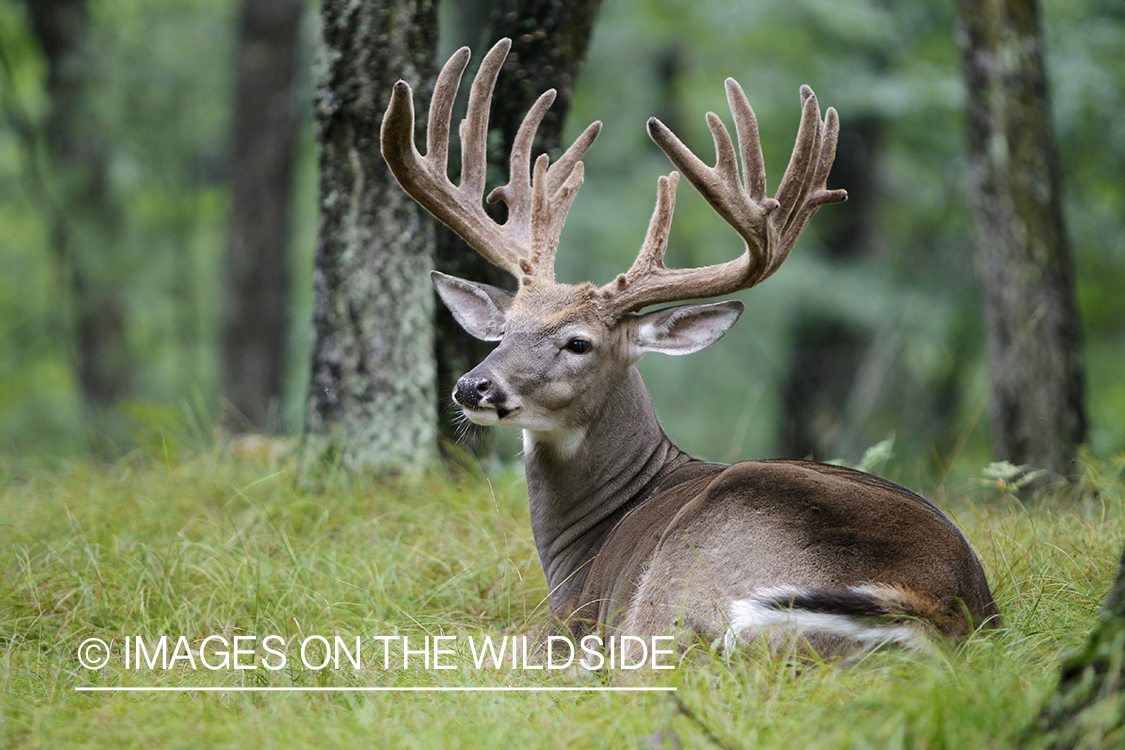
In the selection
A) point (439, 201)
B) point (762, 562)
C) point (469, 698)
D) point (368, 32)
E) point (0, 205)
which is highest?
point (368, 32)

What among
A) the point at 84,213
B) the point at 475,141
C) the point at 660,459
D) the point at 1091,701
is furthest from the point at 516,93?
the point at 84,213

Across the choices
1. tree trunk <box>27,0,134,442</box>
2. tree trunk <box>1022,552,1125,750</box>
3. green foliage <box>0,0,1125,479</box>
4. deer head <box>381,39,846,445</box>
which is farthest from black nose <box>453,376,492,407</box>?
tree trunk <box>27,0,134,442</box>

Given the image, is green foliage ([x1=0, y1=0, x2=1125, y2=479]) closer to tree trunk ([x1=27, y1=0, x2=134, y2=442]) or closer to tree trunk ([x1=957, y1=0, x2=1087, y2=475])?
tree trunk ([x1=27, y1=0, x2=134, y2=442])

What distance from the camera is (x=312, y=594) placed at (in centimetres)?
412

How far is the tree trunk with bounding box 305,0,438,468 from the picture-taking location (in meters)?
5.54

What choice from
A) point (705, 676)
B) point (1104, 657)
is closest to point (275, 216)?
point (705, 676)

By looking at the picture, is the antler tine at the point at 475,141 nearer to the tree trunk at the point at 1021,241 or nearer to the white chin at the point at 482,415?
the white chin at the point at 482,415

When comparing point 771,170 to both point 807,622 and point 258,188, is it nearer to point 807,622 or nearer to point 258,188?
point 258,188

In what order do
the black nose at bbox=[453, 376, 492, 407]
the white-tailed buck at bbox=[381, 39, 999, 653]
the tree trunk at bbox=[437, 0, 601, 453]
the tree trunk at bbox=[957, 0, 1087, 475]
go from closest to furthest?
the white-tailed buck at bbox=[381, 39, 999, 653] < the black nose at bbox=[453, 376, 492, 407] < the tree trunk at bbox=[437, 0, 601, 453] < the tree trunk at bbox=[957, 0, 1087, 475]

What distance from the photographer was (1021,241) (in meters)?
6.90

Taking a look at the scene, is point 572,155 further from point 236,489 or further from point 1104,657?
point 1104,657

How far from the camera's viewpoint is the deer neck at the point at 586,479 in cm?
446

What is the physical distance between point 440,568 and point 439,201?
1591 mm

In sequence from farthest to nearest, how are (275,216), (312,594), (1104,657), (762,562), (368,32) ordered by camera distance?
(275,216)
(368,32)
(312,594)
(762,562)
(1104,657)
